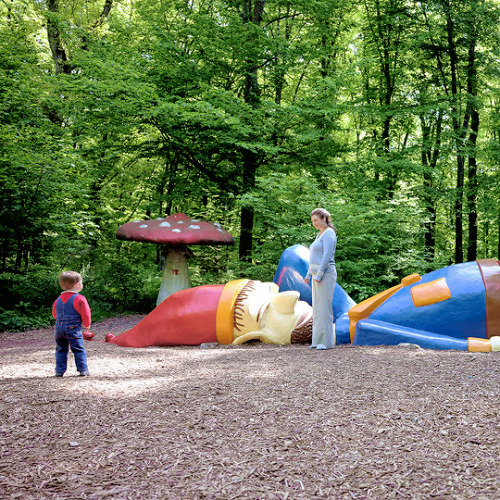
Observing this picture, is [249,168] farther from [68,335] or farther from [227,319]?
[68,335]

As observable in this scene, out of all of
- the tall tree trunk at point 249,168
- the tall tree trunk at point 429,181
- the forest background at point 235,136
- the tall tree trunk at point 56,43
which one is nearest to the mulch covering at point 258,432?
the forest background at point 235,136

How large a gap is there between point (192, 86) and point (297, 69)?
3209 millimetres

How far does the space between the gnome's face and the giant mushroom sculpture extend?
313 centimetres

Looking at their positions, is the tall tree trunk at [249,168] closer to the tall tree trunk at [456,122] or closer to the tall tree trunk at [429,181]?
the tall tree trunk at [429,181]

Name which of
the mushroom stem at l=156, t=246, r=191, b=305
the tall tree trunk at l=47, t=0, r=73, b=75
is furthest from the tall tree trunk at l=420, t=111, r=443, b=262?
the tall tree trunk at l=47, t=0, r=73, b=75

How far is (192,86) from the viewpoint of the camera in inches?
469

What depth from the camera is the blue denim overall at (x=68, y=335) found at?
4090 mm

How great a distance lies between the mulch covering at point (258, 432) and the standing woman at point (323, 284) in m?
1.32

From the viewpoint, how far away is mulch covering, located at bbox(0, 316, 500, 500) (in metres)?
2.07

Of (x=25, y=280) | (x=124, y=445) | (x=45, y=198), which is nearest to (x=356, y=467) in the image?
(x=124, y=445)

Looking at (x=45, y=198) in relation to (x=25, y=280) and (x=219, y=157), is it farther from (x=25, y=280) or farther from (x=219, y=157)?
(x=219, y=157)

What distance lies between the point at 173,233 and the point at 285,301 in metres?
3.78

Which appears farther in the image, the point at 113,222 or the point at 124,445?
the point at 113,222

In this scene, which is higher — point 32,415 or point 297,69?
point 297,69
